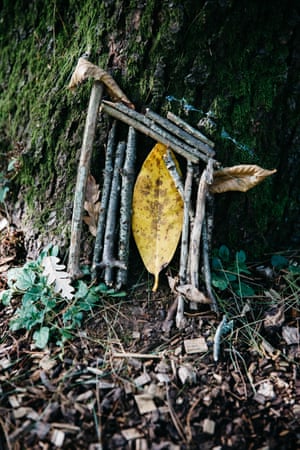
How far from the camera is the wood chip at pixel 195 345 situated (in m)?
2.39

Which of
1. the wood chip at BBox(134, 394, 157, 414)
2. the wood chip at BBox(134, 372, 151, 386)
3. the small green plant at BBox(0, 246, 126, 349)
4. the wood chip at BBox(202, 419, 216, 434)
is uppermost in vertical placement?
the small green plant at BBox(0, 246, 126, 349)

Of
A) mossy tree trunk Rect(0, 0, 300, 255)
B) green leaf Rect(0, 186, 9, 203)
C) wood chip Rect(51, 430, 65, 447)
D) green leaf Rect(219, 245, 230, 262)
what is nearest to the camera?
wood chip Rect(51, 430, 65, 447)

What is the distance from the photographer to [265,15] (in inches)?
96.4

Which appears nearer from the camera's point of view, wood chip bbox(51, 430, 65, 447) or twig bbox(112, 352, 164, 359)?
wood chip bbox(51, 430, 65, 447)

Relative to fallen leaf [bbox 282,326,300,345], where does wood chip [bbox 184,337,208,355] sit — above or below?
below

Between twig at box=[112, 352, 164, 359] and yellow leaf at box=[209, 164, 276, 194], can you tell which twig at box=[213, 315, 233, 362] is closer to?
twig at box=[112, 352, 164, 359]

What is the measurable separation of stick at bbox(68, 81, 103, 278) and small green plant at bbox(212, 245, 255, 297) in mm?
759

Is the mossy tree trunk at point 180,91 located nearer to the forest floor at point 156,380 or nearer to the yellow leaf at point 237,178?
the yellow leaf at point 237,178

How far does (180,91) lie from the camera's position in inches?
99.8

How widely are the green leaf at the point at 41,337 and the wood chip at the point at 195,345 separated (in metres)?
0.70

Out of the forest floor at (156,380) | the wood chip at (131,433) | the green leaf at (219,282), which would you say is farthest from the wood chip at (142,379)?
the green leaf at (219,282)

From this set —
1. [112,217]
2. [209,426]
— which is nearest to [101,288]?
[112,217]

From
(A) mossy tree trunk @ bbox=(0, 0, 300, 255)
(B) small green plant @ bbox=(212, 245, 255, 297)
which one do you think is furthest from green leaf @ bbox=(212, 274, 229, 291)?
(A) mossy tree trunk @ bbox=(0, 0, 300, 255)

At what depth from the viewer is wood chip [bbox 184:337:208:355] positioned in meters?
2.39
